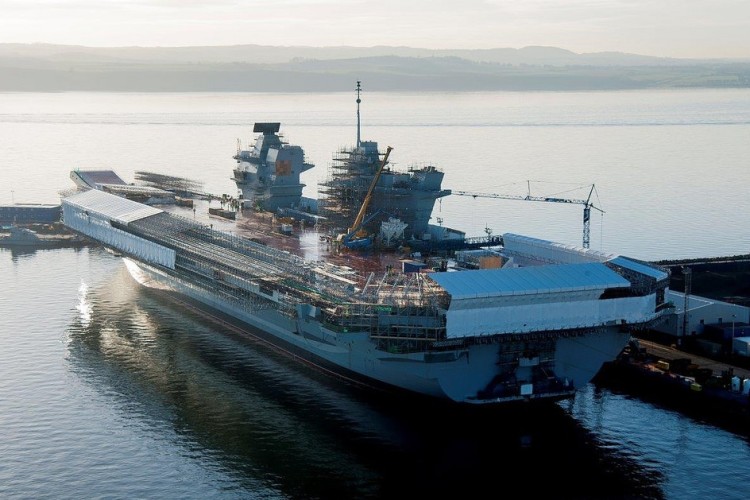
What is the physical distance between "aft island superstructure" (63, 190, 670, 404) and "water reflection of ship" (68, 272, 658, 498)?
129 cm

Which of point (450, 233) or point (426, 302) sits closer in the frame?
point (426, 302)

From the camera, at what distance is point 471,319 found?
99.4 ft

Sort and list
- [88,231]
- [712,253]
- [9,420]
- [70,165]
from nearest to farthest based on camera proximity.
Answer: [9,420] → [88,231] → [712,253] → [70,165]

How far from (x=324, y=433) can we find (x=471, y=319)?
6.60 metres

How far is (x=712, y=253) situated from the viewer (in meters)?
63.2

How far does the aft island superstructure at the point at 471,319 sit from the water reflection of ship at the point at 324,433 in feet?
4.24

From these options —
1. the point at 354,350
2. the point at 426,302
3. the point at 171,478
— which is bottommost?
the point at 171,478

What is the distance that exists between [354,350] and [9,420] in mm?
12468

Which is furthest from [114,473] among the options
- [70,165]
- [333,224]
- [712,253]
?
[70,165]

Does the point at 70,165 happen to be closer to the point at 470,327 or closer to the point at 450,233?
the point at 450,233

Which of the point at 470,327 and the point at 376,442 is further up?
the point at 470,327

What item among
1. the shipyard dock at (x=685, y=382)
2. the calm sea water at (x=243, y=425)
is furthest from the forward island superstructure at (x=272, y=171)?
the shipyard dock at (x=685, y=382)

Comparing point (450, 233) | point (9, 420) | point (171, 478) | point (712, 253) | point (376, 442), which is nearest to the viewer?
point (171, 478)

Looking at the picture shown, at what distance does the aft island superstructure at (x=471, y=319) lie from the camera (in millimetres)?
30594
